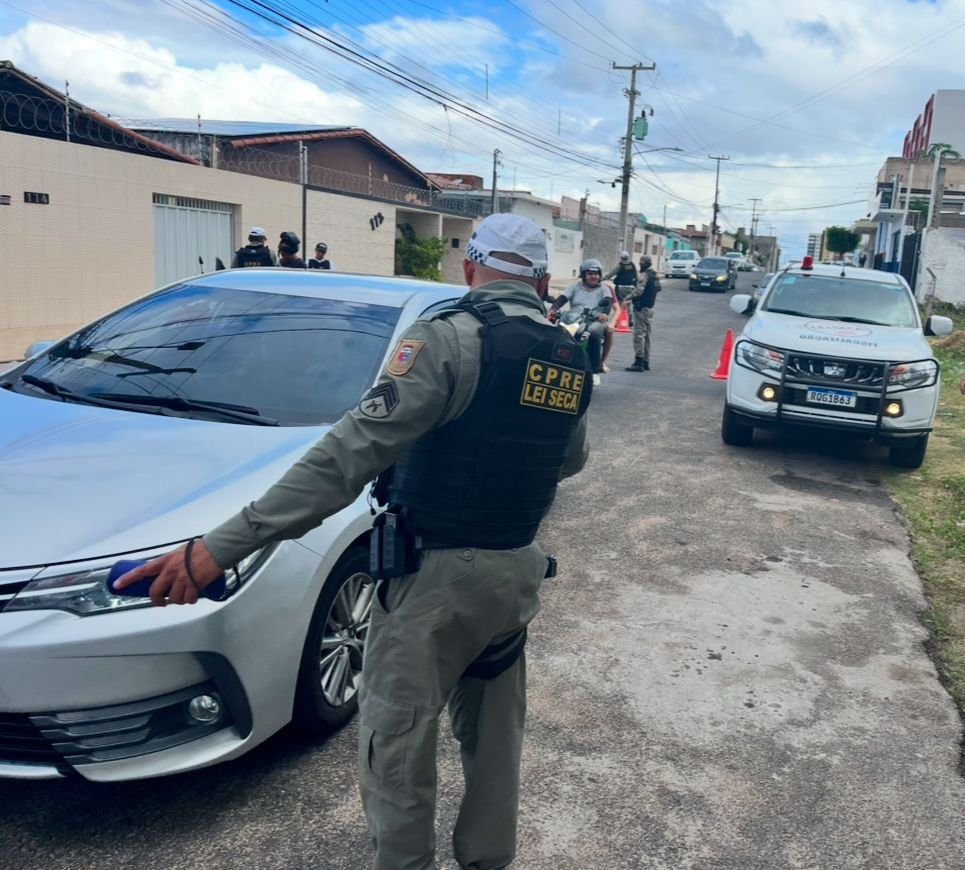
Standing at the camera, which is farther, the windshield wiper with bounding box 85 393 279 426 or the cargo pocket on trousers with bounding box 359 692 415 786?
the windshield wiper with bounding box 85 393 279 426

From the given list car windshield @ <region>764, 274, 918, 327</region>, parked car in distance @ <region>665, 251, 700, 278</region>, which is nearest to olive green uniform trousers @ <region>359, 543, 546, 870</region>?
car windshield @ <region>764, 274, 918, 327</region>

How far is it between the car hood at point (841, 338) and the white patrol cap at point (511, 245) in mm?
6157

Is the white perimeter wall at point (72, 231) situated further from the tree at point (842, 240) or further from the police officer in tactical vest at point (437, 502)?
the tree at point (842, 240)

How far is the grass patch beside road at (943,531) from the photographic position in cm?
444

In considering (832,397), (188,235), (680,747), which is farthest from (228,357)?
(188,235)

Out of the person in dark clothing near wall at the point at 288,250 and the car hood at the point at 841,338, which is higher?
the person in dark clothing near wall at the point at 288,250

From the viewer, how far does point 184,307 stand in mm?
4375

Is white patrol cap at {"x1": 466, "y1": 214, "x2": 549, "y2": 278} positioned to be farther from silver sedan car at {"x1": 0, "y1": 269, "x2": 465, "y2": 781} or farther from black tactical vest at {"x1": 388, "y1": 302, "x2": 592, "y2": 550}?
silver sedan car at {"x1": 0, "y1": 269, "x2": 465, "y2": 781}

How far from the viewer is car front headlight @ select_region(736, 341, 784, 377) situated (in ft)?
26.3

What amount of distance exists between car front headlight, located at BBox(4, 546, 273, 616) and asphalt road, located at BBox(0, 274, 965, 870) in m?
0.72

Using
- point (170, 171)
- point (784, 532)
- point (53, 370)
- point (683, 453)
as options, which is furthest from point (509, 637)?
point (170, 171)

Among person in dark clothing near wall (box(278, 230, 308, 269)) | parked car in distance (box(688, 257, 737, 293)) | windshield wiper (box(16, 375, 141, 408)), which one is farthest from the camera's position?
parked car in distance (box(688, 257, 737, 293))

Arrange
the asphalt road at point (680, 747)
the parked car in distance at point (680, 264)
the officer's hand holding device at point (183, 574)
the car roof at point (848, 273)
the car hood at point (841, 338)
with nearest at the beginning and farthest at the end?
the officer's hand holding device at point (183, 574), the asphalt road at point (680, 747), the car hood at point (841, 338), the car roof at point (848, 273), the parked car in distance at point (680, 264)

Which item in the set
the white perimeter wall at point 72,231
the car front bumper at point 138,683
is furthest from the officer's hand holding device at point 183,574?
the white perimeter wall at point 72,231
